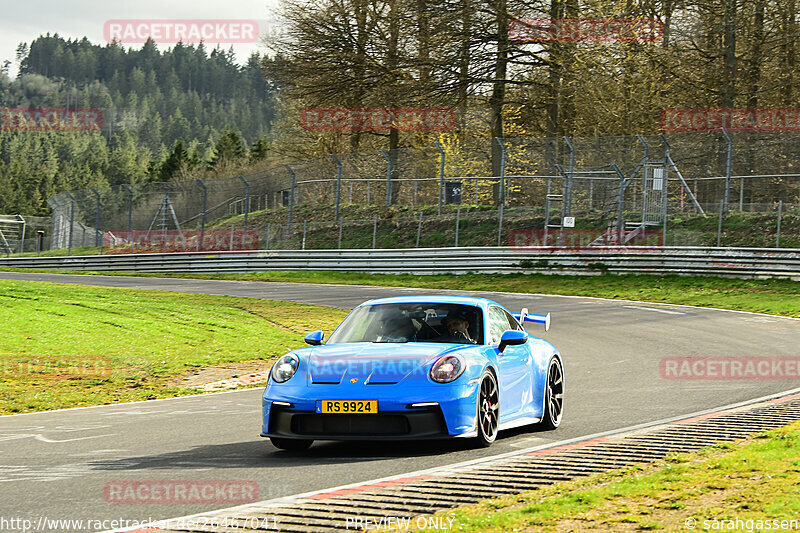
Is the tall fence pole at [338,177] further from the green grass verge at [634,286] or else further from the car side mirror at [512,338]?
the car side mirror at [512,338]

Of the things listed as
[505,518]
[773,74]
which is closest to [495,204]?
[773,74]

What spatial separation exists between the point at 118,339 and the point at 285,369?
34.3ft

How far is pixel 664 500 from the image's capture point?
5688 mm

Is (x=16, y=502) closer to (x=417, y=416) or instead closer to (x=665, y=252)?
(x=417, y=416)

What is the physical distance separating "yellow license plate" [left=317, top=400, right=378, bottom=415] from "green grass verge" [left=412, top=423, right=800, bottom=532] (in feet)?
6.43

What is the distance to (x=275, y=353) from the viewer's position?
1805 cm

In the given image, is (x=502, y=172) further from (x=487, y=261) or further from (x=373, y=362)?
(x=373, y=362)

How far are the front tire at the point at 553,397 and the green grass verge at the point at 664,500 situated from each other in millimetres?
2526

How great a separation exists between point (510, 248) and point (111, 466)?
92.8ft

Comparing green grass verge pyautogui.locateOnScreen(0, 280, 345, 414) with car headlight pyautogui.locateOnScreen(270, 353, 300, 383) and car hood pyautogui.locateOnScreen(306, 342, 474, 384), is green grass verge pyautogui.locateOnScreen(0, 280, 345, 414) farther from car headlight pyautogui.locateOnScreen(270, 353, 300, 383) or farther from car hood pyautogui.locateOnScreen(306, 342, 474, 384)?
car hood pyautogui.locateOnScreen(306, 342, 474, 384)

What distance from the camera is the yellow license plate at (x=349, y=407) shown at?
26.1 ft

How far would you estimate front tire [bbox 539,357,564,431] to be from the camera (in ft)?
32.0

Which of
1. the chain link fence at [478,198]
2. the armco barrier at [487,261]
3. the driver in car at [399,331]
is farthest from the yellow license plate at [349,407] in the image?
the chain link fence at [478,198]

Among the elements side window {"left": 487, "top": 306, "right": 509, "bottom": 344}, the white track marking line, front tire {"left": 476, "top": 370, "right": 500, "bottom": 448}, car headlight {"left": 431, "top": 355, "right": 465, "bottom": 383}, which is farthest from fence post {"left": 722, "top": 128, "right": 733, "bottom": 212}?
car headlight {"left": 431, "top": 355, "right": 465, "bottom": 383}
